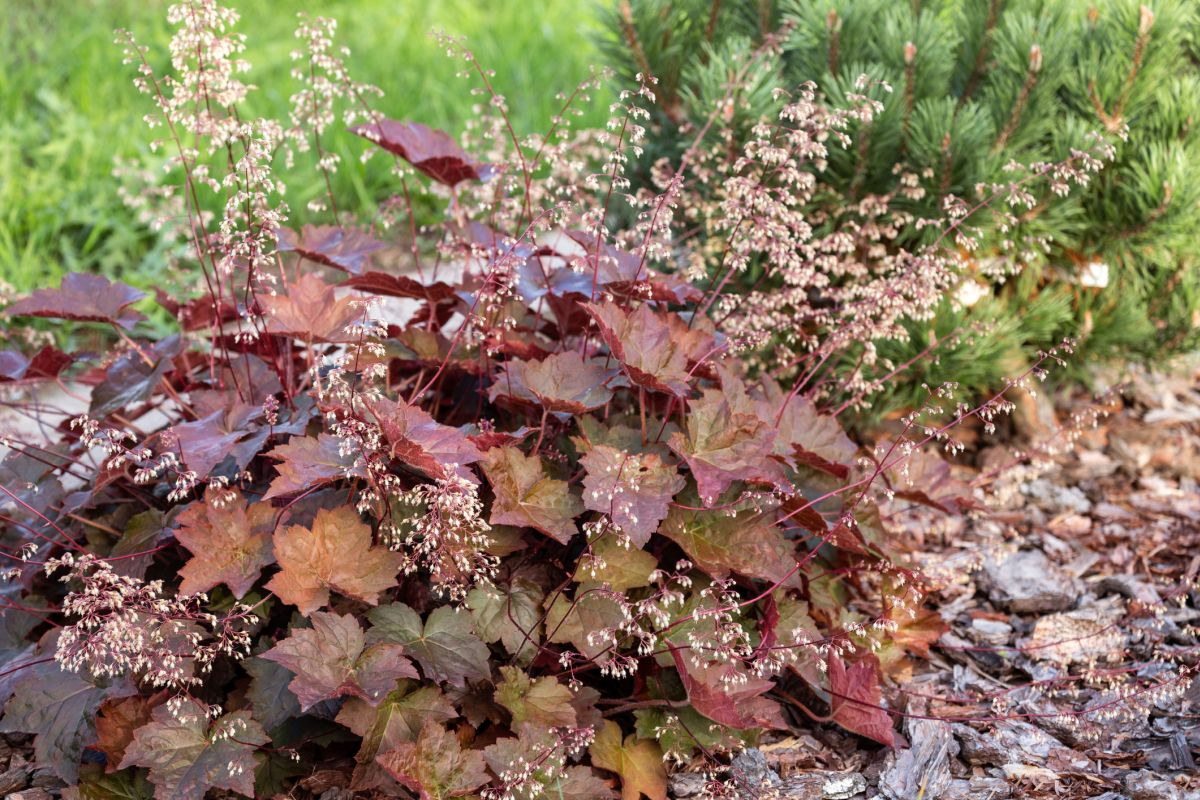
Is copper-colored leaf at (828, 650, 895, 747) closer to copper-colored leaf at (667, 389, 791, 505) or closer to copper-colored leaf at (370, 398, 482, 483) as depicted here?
copper-colored leaf at (667, 389, 791, 505)

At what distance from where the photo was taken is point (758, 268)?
3.05 m

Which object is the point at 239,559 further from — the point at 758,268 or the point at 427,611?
the point at 758,268

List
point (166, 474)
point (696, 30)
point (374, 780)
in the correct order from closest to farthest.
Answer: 1. point (374, 780)
2. point (166, 474)
3. point (696, 30)

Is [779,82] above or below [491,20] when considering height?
above

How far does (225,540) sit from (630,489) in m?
0.74

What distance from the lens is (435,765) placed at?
181 centimetres

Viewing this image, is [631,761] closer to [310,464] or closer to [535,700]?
[535,700]

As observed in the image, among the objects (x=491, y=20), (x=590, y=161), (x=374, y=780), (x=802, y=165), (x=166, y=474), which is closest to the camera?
(x=374, y=780)

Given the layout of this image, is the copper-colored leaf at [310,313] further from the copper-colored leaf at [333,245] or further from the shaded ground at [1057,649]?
the shaded ground at [1057,649]

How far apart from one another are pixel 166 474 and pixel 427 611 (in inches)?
24.6

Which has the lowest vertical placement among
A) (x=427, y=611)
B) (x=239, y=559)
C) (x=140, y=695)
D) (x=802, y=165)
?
(x=140, y=695)

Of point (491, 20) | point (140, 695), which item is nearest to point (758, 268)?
point (140, 695)

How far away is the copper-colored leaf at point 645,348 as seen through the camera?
1938 millimetres

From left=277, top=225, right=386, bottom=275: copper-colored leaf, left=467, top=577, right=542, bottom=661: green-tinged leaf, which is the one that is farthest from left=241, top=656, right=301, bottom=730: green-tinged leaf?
left=277, top=225, right=386, bottom=275: copper-colored leaf
